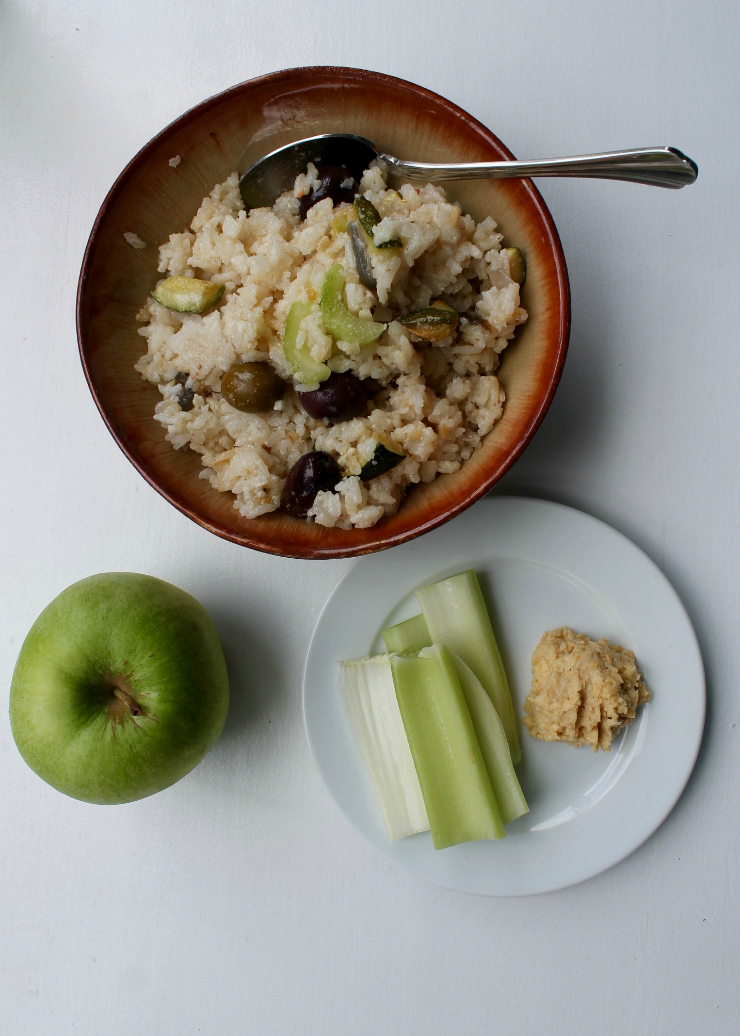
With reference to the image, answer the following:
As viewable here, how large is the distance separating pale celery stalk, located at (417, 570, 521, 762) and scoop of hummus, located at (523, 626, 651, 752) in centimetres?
7

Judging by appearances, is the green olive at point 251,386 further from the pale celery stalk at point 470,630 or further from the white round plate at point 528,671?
the pale celery stalk at point 470,630

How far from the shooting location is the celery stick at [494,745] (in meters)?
1.75

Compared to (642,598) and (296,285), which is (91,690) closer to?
(296,285)

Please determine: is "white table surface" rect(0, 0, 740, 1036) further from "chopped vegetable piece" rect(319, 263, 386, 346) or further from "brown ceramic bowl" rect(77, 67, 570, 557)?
"chopped vegetable piece" rect(319, 263, 386, 346)

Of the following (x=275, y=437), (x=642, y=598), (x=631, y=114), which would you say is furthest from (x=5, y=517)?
(x=631, y=114)

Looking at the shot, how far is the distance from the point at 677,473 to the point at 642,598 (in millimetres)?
327

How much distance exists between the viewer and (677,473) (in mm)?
1840

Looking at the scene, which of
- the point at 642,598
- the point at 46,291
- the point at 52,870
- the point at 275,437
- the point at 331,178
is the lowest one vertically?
the point at 52,870

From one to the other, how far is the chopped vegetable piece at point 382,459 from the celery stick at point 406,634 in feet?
1.60

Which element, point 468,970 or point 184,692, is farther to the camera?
point 468,970

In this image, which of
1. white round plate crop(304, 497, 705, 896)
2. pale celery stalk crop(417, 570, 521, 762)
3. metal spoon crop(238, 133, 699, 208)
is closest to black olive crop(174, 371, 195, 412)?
metal spoon crop(238, 133, 699, 208)

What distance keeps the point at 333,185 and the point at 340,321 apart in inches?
14.2

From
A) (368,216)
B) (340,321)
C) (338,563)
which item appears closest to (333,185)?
(368,216)

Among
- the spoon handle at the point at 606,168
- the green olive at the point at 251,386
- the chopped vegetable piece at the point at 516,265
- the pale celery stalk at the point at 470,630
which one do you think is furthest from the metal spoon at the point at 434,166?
the pale celery stalk at the point at 470,630
